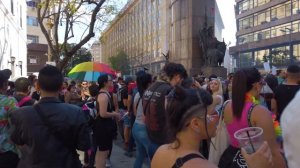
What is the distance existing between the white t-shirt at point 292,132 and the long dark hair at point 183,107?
1.14 m

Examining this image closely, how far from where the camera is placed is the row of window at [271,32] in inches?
2874

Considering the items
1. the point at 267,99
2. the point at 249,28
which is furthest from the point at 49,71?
the point at 249,28

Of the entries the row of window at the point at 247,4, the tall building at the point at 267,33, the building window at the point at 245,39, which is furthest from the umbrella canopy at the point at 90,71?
the building window at the point at 245,39

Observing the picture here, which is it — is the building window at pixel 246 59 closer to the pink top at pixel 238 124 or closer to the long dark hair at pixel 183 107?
the pink top at pixel 238 124

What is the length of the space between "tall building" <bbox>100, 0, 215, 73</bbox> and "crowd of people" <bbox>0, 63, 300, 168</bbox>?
16602mm

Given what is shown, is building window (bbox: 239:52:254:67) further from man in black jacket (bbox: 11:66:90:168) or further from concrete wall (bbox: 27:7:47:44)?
man in black jacket (bbox: 11:66:90:168)

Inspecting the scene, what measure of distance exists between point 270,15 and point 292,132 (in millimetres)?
86165

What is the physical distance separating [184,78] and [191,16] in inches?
747

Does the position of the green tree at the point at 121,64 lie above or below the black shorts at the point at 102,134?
above

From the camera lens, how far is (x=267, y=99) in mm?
7727

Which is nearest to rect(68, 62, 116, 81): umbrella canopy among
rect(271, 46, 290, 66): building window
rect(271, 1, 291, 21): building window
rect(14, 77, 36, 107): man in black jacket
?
rect(14, 77, 36, 107): man in black jacket

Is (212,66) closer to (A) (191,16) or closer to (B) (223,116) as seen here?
(A) (191,16)

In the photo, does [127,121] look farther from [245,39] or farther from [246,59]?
[245,39]

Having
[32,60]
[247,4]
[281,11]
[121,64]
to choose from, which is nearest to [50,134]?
[32,60]
